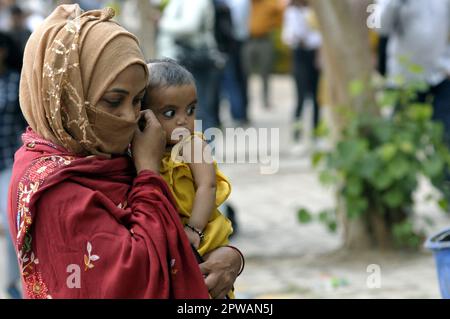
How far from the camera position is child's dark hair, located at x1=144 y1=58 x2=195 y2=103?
9.79ft

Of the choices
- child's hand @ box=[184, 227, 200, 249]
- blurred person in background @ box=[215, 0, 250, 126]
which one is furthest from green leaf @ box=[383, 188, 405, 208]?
blurred person in background @ box=[215, 0, 250, 126]

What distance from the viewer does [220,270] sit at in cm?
295

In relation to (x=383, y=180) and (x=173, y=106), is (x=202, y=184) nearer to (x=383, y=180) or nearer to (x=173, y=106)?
(x=173, y=106)

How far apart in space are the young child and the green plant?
370 cm

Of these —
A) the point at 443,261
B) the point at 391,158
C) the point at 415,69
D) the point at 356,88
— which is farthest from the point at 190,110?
the point at 415,69

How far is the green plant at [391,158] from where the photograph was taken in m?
6.69

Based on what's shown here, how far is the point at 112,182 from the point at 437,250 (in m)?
1.81

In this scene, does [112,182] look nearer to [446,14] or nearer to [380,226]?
[380,226]

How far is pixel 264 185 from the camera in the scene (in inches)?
406

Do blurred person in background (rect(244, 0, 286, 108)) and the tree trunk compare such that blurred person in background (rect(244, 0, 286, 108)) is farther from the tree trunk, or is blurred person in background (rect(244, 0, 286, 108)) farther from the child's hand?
the child's hand

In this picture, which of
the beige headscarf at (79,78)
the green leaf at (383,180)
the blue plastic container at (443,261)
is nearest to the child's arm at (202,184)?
the beige headscarf at (79,78)

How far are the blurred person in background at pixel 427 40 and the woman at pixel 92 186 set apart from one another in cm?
477

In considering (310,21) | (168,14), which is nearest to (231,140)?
(310,21)

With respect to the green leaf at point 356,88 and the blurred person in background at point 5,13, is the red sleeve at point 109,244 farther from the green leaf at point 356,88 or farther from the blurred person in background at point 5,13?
the blurred person in background at point 5,13
